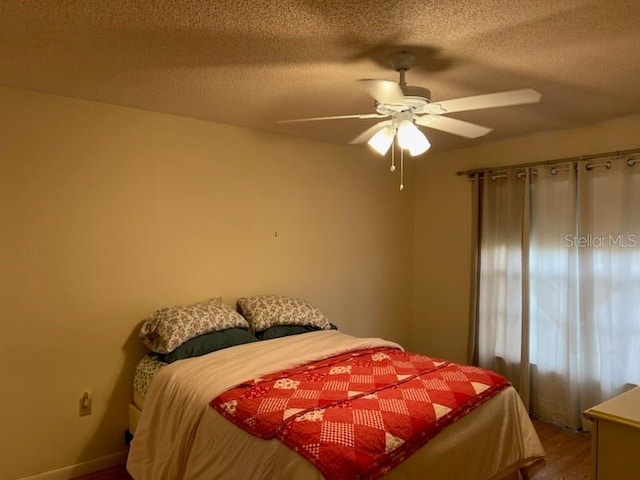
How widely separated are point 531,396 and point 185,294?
2922 millimetres

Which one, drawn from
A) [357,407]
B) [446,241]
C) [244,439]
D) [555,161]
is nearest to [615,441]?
[357,407]

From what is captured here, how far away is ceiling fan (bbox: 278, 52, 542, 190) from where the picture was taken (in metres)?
1.88

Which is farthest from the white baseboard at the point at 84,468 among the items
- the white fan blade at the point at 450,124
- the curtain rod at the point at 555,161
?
the curtain rod at the point at 555,161

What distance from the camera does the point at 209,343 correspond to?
277 cm

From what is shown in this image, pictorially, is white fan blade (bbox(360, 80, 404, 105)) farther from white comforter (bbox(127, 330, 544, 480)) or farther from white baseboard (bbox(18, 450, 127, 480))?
white baseboard (bbox(18, 450, 127, 480))

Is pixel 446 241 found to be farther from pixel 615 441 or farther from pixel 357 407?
pixel 615 441

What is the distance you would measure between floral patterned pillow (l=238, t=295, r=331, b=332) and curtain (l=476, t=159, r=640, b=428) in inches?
62.6

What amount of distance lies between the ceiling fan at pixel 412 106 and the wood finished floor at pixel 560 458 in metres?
2.05

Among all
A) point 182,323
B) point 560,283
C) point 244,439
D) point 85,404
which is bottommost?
point 85,404

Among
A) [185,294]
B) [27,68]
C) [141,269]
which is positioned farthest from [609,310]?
[27,68]

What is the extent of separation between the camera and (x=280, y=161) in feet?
12.0

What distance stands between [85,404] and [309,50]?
2503 millimetres

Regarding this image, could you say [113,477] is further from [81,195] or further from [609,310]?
[609,310]

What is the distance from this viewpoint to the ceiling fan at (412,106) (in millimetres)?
1880
